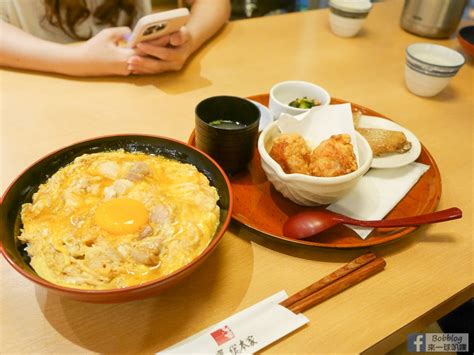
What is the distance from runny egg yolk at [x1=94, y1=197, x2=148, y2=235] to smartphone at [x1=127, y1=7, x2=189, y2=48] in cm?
96

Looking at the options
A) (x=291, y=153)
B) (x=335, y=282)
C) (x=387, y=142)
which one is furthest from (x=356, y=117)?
(x=335, y=282)

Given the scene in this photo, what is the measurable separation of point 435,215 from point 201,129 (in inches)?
29.9

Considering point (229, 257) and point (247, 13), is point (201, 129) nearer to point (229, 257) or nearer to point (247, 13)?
point (229, 257)

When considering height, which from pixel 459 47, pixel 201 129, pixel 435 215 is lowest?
pixel 459 47

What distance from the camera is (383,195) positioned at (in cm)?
134

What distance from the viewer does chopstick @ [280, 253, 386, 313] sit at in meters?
1.02

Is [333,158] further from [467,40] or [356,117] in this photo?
[467,40]

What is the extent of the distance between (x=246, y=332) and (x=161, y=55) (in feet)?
4.52

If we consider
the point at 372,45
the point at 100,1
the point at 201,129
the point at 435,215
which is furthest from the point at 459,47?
the point at 100,1

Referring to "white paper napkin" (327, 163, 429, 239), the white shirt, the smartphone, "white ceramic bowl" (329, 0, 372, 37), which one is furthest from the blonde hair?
"white paper napkin" (327, 163, 429, 239)

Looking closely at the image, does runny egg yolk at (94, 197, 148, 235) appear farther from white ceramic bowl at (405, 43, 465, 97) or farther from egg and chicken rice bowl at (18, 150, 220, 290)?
white ceramic bowl at (405, 43, 465, 97)

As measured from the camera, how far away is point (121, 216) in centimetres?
102

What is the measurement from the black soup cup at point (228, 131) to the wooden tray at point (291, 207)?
0.08 m

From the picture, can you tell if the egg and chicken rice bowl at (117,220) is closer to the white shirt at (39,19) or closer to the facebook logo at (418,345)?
the facebook logo at (418,345)
